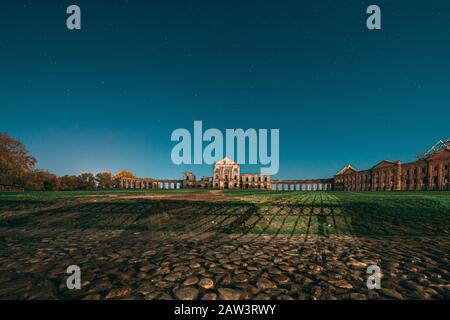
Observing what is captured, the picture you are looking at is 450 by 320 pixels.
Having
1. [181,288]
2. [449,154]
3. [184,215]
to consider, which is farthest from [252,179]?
[181,288]

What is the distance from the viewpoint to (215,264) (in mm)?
3666

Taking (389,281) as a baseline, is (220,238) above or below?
below

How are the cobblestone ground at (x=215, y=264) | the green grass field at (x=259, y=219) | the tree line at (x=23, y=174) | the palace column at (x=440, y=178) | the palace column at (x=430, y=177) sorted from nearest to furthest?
the cobblestone ground at (x=215, y=264), the green grass field at (x=259, y=219), the tree line at (x=23, y=174), the palace column at (x=440, y=178), the palace column at (x=430, y=177)

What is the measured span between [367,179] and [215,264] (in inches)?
2572

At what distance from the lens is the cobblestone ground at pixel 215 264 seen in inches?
106

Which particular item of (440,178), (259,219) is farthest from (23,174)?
(440,178)

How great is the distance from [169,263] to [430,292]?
3974 mm

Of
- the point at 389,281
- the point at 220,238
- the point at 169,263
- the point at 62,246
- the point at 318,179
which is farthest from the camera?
the point at 318,179

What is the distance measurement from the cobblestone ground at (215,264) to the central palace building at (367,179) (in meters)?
49.3

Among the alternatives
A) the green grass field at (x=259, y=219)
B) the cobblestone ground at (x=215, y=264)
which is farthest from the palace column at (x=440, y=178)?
the cobblestone ground at (x=215, y=264)

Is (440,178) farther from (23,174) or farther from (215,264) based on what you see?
(23,174)

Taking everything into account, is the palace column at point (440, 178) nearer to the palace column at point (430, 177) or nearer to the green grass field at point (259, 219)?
the palace column at point (430, 177)
